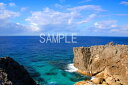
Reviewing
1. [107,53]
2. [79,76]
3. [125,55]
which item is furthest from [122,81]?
[79,76]

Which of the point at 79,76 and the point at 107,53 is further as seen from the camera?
the point at 79,76

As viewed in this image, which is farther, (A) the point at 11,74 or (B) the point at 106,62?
(B) the point at 106,62

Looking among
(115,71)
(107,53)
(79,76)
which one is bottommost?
(79,76)

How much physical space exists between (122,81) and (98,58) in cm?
1130

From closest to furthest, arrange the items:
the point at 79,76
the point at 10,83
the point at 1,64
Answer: the point at 10,83 → the point at 1,64 → the point at 79,76

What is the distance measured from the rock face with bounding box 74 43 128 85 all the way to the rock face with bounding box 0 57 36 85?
96.8 feet

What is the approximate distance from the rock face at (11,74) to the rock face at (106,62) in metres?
29.5

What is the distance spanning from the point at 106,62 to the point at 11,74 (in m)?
36.8

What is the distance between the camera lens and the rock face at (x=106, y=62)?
39.0m

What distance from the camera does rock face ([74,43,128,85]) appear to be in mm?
39031

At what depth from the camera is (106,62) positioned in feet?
148

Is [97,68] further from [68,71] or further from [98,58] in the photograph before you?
[68,71]

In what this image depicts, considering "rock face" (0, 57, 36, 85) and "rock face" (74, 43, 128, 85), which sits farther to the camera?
"rock face" (74, 43, 128, 85)

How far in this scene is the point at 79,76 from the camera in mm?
47875
